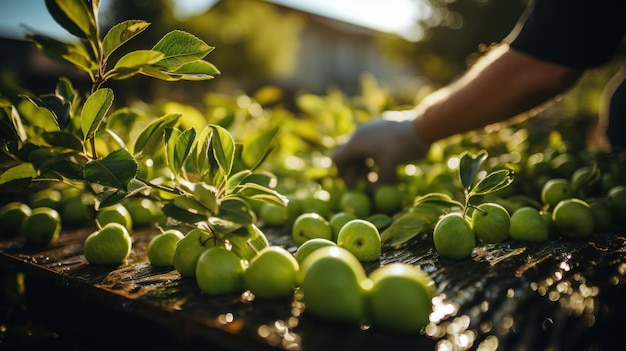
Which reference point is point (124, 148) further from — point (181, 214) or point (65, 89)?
point (65, 89)

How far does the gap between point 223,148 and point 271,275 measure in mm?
357

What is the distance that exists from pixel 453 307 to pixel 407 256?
16.6 inches

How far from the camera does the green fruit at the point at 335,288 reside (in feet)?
2.57

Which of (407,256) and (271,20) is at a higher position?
(271,20)

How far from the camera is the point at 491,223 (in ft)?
4.18

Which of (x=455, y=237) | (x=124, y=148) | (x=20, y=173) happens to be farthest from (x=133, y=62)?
(x=455, y=237)

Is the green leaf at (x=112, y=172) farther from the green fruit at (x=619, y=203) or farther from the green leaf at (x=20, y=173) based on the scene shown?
the green fruit at (x=619, y=203)

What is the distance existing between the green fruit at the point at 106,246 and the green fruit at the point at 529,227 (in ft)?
4.04

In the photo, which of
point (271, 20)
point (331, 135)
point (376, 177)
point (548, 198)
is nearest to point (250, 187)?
point (548, 198)

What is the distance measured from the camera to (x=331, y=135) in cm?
303

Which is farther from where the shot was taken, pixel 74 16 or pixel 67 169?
pixel 67 169

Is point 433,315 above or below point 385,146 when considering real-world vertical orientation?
below

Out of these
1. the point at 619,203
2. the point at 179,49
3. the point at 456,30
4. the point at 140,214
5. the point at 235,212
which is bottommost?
the point at 619,203

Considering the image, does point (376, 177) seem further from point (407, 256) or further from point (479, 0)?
point (479, 0)
